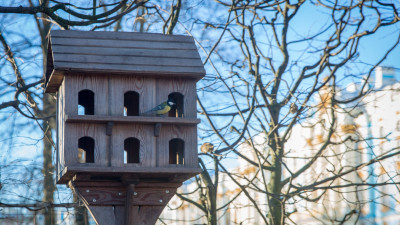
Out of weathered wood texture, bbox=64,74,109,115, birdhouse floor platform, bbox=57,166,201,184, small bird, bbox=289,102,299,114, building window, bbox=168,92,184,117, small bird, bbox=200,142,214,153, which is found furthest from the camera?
small bird, bbox=200,142,214,153

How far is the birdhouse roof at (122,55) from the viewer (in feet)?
13.0

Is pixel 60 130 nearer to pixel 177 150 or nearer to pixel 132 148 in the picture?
pixel 132 148

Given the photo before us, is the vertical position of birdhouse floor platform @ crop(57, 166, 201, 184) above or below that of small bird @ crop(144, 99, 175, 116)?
below

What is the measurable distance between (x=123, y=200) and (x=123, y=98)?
77cm

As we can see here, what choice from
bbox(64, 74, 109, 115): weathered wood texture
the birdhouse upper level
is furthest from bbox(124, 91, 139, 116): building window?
bbox(64, 74, 109, 115): weathered wood texture

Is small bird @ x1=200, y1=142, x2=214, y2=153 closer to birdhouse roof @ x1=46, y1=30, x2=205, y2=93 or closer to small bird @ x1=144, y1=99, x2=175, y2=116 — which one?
birdhouse roof @ x1=46, y1=30, x2=205, y2=93

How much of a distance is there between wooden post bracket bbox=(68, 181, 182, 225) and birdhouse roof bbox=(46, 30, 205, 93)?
83 cm

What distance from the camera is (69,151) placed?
385 cm

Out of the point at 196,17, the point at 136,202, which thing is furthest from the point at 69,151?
the point at 196,17

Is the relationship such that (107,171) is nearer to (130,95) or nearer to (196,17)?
(130,95)

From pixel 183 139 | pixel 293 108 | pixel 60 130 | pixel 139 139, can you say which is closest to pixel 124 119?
pixel 139 139

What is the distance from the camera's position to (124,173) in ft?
12.6

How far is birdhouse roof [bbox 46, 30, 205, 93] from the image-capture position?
3957 millimetres

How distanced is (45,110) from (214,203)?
330 centimetres
